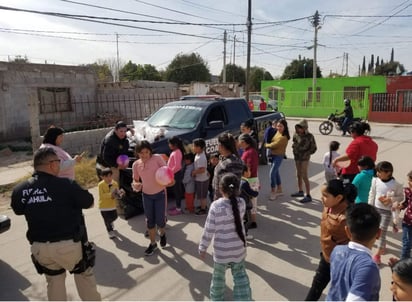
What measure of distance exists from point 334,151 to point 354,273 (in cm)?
408

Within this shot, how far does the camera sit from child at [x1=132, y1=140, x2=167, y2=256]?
4297 mm

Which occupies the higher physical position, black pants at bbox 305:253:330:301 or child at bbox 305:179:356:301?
child at bbox 305:179:356:301

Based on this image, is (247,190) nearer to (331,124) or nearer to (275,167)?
(275,167)

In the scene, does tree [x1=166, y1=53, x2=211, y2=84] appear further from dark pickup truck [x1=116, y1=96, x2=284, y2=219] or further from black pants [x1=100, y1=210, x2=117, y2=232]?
black pants [x1=100, y1=210, x2=117, y2=232]

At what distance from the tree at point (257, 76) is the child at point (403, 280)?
6289 centimetres

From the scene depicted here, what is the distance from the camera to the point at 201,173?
5.62 metres

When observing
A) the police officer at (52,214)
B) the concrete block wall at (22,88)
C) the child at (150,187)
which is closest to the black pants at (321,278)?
the police officer at (52,214)

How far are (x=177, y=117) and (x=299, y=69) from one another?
187 ft

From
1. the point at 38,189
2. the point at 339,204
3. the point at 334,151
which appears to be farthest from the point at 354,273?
the point at 334,151

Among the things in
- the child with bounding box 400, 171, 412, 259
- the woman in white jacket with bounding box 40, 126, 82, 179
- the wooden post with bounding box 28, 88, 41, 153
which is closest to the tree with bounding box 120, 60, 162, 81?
the wooden post with bounding box 28, 88, 41, 153

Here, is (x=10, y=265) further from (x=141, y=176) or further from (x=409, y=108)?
(x=409, y=108)

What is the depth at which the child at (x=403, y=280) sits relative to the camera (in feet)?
5.79

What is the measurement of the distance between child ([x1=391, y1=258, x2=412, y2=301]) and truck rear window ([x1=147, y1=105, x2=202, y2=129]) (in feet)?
17.5

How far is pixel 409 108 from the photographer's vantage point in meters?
21.3
